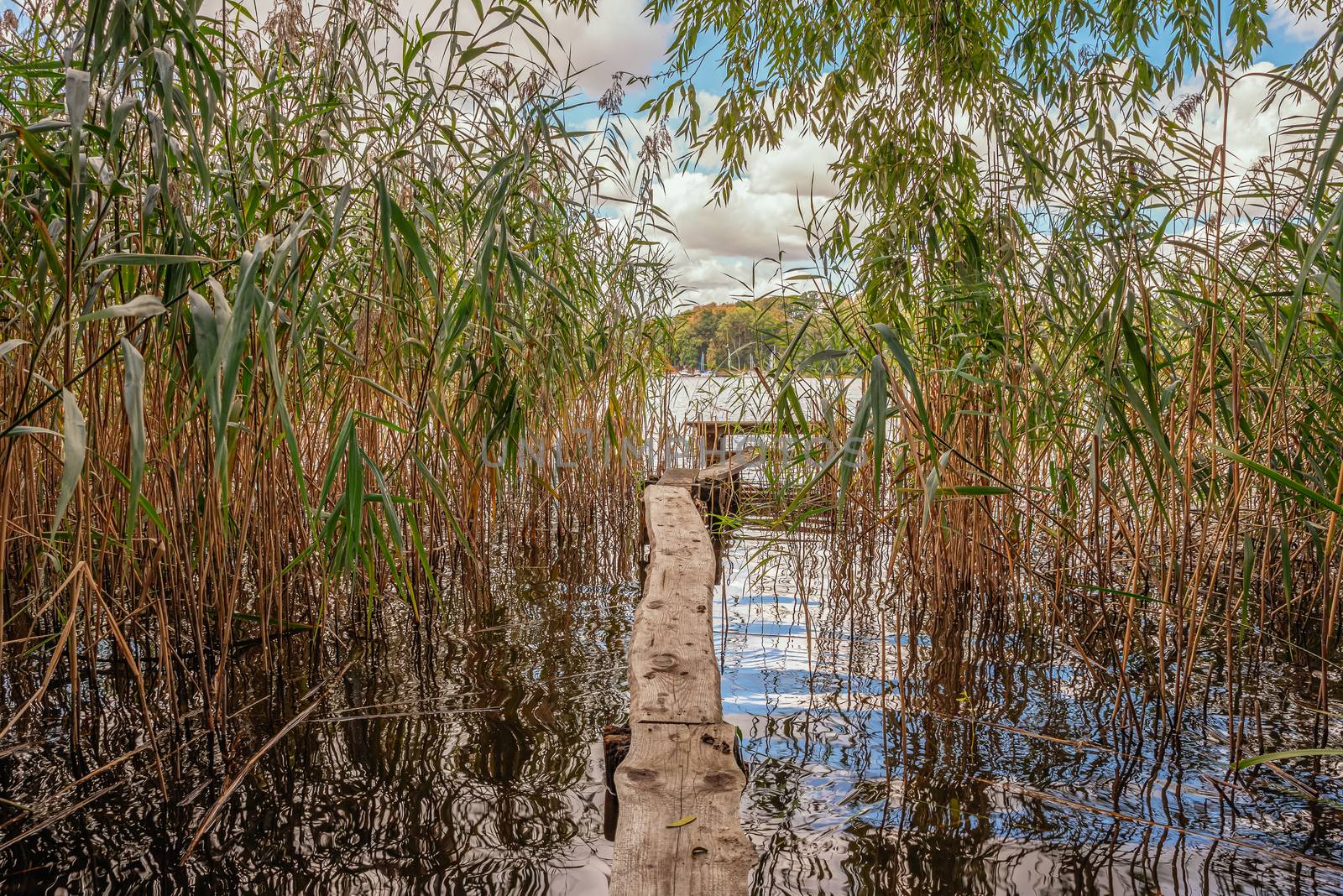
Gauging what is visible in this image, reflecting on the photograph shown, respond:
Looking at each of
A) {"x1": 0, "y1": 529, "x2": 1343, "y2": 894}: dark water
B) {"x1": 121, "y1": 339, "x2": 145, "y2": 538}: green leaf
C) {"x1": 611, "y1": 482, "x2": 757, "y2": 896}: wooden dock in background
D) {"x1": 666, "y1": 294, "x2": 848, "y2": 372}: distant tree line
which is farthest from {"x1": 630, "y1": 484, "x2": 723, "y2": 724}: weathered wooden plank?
{"x1": 121, "y1": 339, "x2": 145, "y2": 538}: green leaf

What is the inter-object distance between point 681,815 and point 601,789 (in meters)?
0.66

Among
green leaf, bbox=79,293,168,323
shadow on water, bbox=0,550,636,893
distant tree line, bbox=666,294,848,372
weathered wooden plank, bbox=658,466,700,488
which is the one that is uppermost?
distant tree line, bbox=666,294,848,372

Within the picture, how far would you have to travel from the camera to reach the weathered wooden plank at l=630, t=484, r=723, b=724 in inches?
61.3

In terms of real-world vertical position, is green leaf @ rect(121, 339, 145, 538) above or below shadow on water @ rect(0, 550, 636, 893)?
above

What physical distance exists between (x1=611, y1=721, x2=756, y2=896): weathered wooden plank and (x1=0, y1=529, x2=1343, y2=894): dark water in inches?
11.7

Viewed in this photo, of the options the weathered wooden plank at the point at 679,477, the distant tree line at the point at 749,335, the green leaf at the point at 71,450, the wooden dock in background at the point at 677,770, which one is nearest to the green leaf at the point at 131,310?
the green leaf at the point at 71,450

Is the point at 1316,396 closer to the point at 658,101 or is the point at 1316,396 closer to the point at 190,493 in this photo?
the point at 190,493

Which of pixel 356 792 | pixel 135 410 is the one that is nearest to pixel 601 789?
pixel 356 792

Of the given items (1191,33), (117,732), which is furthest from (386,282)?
(1191,33)

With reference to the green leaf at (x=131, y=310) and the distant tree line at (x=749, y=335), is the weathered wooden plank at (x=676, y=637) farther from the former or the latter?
the green leaf at (x=131, y=310)

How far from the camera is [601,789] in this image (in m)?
1.78

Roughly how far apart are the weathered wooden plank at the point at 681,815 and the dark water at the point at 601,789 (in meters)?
0.30

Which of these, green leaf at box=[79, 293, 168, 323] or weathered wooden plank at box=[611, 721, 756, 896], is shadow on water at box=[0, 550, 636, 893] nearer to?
weathered wooden plank at box=[611, 721, 756, 896]

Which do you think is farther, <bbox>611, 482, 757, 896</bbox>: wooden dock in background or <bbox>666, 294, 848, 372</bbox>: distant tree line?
<bbox>666, 294, 848, 372</bbox>: distant tree line
